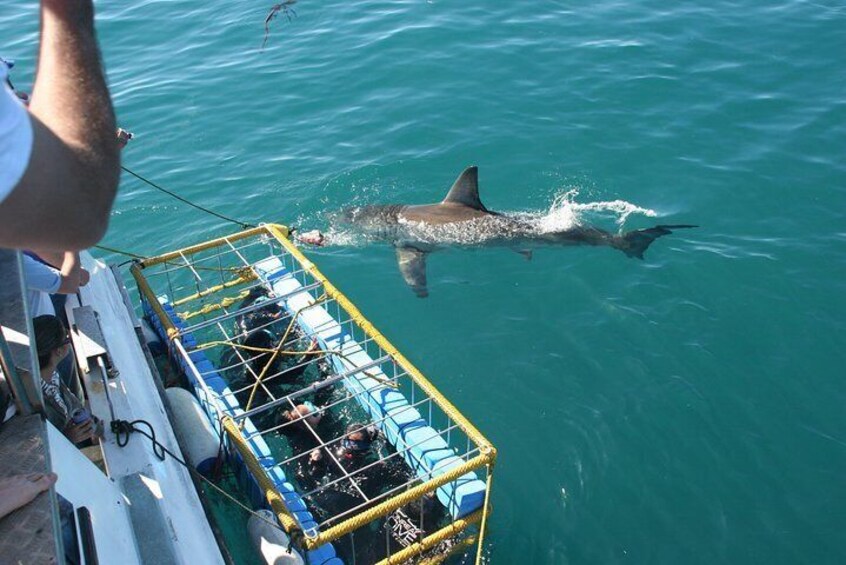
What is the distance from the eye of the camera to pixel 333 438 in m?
6.51

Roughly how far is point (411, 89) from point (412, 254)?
4.93m

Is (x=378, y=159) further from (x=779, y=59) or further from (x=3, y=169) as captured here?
(x=3, y=169)

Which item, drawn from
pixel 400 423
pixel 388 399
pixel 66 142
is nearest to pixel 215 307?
pixel 388 399

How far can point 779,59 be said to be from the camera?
43.0ft

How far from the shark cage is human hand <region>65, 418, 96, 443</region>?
1.11m

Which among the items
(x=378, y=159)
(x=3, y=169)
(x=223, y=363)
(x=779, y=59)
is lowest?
(x=223, y=363)

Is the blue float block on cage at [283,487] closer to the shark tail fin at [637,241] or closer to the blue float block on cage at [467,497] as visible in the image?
the blue float block on cage at [467,497]

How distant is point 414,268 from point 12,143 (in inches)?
292

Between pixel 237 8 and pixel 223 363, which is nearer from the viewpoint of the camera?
pixel 223 363

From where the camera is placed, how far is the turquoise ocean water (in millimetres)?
6207

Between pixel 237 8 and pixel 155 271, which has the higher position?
pixel 237 8

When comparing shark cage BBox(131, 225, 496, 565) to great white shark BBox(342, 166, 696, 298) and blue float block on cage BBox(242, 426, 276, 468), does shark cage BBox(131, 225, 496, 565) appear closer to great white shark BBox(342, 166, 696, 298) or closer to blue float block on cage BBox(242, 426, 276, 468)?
blue float block on cage BBox(242, 426, 276, 468)

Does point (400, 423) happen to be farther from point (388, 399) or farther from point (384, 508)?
point (384, 508)

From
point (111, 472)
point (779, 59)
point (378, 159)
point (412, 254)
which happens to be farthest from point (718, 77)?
point (111, 472)
